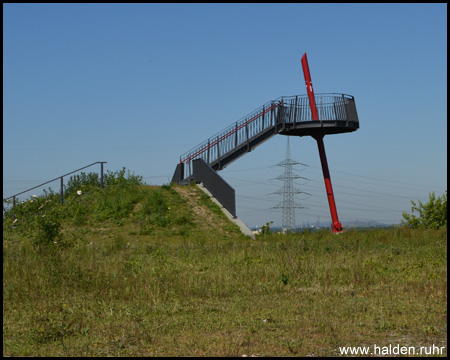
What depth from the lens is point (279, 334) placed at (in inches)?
301

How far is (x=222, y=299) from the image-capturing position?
10602mm

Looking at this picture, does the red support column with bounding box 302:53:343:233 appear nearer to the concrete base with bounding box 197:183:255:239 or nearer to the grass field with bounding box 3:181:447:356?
the concrete base with bounding box 197:183:255:239

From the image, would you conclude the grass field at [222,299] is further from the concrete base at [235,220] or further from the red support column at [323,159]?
the red support column at [323,159]

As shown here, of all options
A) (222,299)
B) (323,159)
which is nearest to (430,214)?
(323,159)

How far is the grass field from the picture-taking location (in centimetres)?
734

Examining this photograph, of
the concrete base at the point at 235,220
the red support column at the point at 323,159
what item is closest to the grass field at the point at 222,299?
the concrete base at the point at 235,220

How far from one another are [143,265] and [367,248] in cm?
738

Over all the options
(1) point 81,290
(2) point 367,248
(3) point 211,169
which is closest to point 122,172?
(3) point 211,169

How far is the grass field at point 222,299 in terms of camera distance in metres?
7.34

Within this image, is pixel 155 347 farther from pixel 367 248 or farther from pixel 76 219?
pixel 76 219

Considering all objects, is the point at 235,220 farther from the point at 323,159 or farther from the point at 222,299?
the point at 222,299

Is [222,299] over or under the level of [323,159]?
under

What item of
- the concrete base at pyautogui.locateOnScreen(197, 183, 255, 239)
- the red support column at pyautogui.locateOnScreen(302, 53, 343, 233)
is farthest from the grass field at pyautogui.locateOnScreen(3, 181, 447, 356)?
the red support column at pyautogui.locateOnScreen(302, 53, 343, 233)

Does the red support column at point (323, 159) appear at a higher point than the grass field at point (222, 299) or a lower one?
higher
